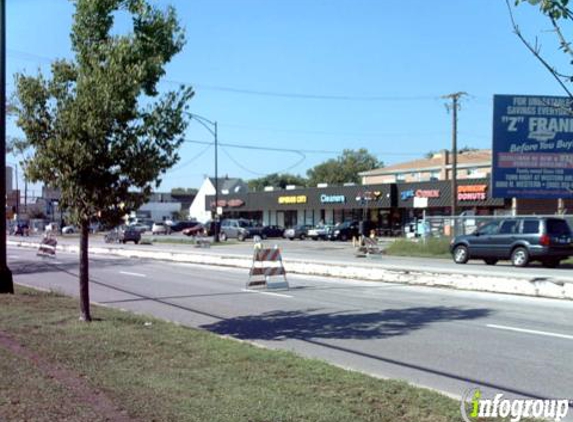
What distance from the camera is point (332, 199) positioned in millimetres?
66938

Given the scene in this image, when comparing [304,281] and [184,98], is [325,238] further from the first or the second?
[184,98]

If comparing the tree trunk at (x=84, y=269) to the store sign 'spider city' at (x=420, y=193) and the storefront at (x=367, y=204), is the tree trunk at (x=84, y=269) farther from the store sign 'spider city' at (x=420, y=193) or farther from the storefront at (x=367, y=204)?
the store sign 'spider city' at (x=420, y=193)

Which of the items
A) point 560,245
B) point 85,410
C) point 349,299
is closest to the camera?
point 85,410

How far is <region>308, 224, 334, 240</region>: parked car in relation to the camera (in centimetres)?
5684

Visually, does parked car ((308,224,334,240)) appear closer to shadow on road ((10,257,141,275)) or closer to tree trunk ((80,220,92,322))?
shadow on road ((10,257,141,275))

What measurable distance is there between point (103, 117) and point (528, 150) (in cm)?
2811

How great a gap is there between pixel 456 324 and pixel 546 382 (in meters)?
4.02

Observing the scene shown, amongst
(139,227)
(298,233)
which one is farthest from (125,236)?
(298,233)

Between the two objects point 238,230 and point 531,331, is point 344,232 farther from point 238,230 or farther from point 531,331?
point 531,331

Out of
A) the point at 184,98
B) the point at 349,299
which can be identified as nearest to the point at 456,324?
the point at 349,299

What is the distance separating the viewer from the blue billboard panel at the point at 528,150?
32844 mm

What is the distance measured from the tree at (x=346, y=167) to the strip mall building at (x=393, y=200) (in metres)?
44.2

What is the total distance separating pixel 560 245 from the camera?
949 inches

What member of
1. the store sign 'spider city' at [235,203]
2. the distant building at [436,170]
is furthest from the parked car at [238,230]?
the store sign 'spider city' at [235,203]
